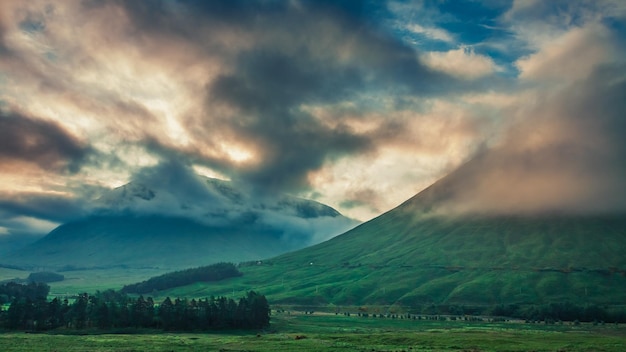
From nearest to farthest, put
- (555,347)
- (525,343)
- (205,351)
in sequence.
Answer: (205,351) < (555,347) < (525,343)

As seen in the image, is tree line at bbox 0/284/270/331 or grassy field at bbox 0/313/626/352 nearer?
grassy field at bbox 0/313/626/352

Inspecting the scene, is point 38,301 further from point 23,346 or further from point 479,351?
point 479,351

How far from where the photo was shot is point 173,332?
187 metres

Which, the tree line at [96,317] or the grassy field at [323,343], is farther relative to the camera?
the tree line at [96,317]

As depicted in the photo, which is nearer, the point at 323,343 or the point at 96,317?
the point at 323,343

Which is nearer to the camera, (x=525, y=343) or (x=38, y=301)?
(x=525, y=343)

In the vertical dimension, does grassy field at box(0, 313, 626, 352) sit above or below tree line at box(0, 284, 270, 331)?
below

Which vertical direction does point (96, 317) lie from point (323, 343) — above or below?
above

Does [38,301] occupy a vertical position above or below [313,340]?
above

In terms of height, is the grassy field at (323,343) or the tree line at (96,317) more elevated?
the tree line at (96,317)

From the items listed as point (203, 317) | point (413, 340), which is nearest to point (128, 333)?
point (203, 317)

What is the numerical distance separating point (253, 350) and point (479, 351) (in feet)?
182

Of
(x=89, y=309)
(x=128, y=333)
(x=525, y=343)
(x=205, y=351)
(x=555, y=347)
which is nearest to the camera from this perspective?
(x=205, y=351)

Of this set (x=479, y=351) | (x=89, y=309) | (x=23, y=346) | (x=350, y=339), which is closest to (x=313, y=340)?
(x=350, y=339)
